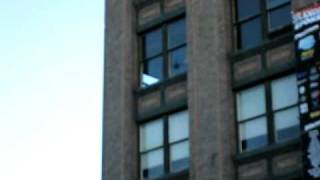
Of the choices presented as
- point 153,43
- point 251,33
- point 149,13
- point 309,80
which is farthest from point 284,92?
point 149,13

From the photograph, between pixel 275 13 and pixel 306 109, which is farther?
pixel 275 13

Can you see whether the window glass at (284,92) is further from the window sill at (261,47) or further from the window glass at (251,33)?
the window glass at (251,33)

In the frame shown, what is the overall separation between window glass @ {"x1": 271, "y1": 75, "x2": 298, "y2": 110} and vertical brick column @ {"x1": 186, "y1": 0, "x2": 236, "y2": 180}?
1698 millimetres

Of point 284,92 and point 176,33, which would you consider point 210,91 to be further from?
point 176,33

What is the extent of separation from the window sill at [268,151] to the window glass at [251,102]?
1.48 m

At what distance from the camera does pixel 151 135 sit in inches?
1332

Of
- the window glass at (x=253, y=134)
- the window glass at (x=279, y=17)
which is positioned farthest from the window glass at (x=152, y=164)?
the window glass at (x=279, y=17)

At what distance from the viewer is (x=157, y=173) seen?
32969 mm

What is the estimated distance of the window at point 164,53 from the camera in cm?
3400

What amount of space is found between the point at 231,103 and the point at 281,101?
1987 mm

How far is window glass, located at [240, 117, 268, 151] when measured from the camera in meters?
30.2

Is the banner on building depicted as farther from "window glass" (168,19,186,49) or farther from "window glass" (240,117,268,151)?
"window glass" (168,19,186,49)

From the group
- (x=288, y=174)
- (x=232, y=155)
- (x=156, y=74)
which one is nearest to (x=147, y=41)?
(x=156, y=74)

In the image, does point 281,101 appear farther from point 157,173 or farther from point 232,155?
point 157,173
